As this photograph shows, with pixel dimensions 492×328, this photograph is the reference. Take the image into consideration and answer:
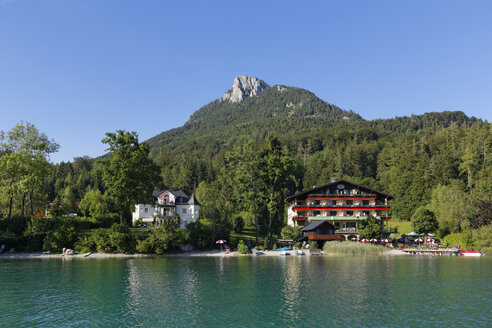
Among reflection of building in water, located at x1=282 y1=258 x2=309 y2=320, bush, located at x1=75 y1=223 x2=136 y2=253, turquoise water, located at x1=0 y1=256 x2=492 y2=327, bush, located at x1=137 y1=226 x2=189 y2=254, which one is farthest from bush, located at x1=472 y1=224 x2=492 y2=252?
bush, located at x1=75 y1=223 x2=136 y2=253

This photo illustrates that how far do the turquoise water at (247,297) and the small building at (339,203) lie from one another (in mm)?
44408

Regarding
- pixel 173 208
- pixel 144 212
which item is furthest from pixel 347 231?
pixel 144 212

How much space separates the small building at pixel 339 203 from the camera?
288 ft

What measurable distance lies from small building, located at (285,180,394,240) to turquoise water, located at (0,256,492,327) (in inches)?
1748

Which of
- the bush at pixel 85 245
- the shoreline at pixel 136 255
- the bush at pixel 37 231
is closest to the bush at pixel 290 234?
the shoreline at pixel 136 255

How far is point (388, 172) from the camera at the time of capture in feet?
456

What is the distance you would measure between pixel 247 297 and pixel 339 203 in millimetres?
65706

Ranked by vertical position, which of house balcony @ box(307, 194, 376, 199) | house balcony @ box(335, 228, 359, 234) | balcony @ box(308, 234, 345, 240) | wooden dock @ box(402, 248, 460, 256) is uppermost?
house balcony @ box(307, 194, 376, 199)

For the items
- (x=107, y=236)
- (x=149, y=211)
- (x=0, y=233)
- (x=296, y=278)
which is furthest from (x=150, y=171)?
(x=296, y=278)

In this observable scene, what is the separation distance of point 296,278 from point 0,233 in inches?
2114

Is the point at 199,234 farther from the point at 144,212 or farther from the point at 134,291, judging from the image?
the point at 134,291

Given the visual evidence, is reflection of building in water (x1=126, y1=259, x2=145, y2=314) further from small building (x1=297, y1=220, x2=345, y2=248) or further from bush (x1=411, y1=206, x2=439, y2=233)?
bush (x1=411, y1=206, x2=439, y2=233)

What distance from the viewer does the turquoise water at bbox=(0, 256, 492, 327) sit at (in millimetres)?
21891

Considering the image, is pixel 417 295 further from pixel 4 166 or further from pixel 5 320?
pixel 4 166
